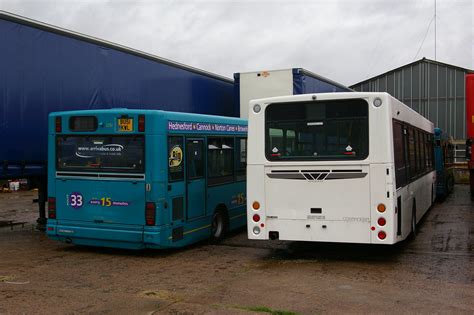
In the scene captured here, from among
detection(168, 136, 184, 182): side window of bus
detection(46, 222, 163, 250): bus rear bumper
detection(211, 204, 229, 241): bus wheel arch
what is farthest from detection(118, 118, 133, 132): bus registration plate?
detection(211, 204, 229, 241): bus wheel arch

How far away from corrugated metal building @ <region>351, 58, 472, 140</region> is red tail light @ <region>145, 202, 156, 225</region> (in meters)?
29.4

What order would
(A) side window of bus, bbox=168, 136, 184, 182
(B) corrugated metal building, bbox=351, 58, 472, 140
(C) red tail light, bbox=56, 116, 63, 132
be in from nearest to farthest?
(A) side window of bus, bbox=168, 136, 184, 182 → (C) red tail light, bbox=56, 116, 63, 132 → (B) corrugated metal building, bbox=351, 58, 472, 140

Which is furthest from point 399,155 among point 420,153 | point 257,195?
point 420,153

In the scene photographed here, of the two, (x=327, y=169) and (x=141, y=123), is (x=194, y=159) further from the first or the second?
(x=327, y=169)

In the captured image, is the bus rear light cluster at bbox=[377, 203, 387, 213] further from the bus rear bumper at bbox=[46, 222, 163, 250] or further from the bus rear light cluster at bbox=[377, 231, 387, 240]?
the bus rear bumper at bbox=[46, 222, 163, 250]

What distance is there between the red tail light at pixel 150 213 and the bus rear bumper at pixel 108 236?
0.55ft

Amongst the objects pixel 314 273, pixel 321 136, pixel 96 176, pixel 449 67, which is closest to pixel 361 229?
pixel 314 273

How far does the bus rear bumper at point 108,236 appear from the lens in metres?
9.39

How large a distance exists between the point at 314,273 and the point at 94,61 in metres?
7.04

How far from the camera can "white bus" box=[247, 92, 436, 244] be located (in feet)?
27.9

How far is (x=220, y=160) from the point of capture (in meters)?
11.5

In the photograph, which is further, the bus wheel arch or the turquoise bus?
the bus wheel arch

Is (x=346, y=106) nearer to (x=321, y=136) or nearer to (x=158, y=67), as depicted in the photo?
(x=321, y=136)

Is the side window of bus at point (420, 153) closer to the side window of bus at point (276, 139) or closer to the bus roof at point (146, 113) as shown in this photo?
the side window of bus at point (276, 139)
